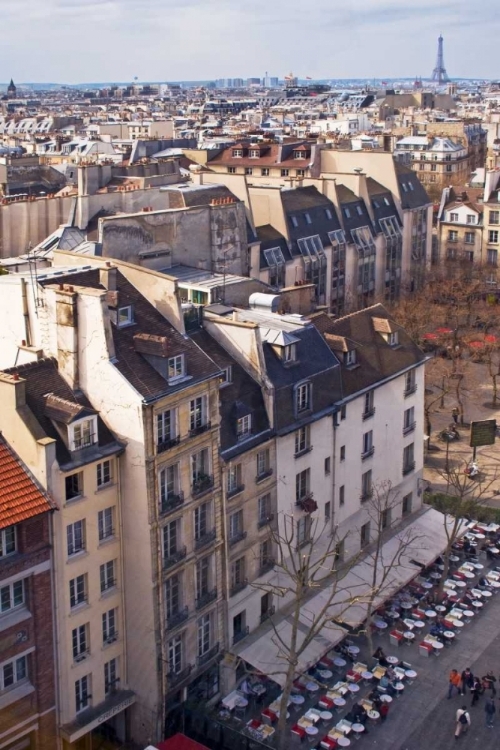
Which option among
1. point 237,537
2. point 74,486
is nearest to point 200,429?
point 74,486

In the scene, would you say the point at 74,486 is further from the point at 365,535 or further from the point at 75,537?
the point at 365,535

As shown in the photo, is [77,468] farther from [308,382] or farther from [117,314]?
[308,382]

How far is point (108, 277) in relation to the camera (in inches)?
1724

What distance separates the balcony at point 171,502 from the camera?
41.8 meters

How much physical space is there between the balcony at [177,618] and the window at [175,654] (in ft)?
2.05

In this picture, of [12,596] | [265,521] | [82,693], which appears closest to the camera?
[12,596]

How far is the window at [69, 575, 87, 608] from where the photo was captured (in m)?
40.0

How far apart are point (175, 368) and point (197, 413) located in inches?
90.4

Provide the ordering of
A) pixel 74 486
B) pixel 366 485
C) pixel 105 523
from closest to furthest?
1. pixel 74 486
2. pixel 105 523
3. pixel 366 485

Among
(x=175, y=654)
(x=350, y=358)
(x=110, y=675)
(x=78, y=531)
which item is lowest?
(x=110, y=675)

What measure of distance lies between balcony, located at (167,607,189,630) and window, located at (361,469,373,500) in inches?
652

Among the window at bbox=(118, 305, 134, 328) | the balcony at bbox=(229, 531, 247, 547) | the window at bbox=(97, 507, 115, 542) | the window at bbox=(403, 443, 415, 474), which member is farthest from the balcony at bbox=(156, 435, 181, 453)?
the window at bbox=(403, 443, 415, 474)

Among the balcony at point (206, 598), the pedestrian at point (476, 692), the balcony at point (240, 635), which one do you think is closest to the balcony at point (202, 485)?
the balcony at point (206, 598)

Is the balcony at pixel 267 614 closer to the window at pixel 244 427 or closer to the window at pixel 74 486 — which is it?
the window at pixel 244 427
